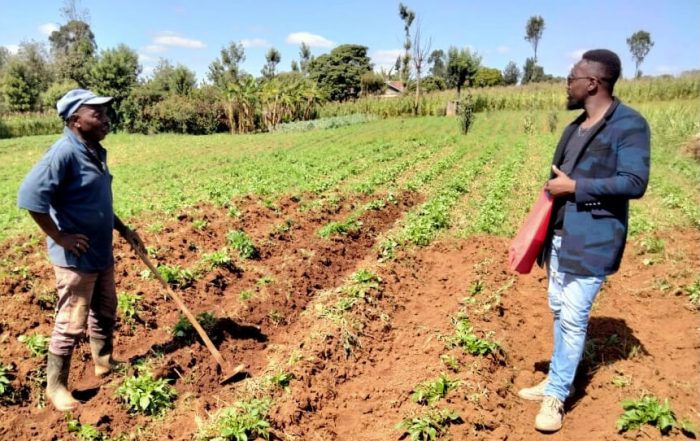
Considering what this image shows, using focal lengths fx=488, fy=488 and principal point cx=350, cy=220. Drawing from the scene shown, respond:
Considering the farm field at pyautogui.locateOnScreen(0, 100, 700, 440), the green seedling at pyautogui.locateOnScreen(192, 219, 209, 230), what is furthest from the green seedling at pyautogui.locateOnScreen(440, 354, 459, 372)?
the green seedling at pyautogui.locateOnScreen(192, 219, 209, 230)

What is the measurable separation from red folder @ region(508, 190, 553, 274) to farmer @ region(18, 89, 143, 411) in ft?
10.5

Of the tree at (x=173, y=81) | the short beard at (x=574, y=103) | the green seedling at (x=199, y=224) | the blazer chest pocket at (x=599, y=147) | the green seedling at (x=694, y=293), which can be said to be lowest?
the green seedling at (x=694, y=293)

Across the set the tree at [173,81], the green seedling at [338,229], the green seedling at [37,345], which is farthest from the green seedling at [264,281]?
the tree at [173,81]

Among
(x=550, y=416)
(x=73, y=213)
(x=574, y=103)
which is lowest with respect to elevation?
(x=550, y=416)

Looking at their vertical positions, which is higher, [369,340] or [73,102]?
[73,102]

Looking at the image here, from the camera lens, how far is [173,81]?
1535 inches

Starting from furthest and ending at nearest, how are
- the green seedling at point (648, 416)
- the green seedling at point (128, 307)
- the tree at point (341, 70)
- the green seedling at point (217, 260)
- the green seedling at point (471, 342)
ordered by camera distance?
the tree at point (341, 70) → the green seedling at point (217, 260) → the green seedling at point (128, 307) → the green seedling at point (471, 342) → the green seedling at point (648, 416)

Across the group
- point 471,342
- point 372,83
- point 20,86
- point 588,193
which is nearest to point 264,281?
point 471,342

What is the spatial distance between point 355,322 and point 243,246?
2.75 meters

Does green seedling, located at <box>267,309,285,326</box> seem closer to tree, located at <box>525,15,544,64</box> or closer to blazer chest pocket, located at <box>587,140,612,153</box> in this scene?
blazer chest pocket, located at <box>587,140,612,153</box>

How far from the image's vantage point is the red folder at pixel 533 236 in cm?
345

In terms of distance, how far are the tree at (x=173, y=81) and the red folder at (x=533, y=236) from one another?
124ft

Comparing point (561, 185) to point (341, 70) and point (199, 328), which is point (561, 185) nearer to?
point (199, 328)

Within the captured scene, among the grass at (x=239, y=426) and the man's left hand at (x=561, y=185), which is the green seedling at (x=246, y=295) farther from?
the man's left hand at (x=561, y=185)
